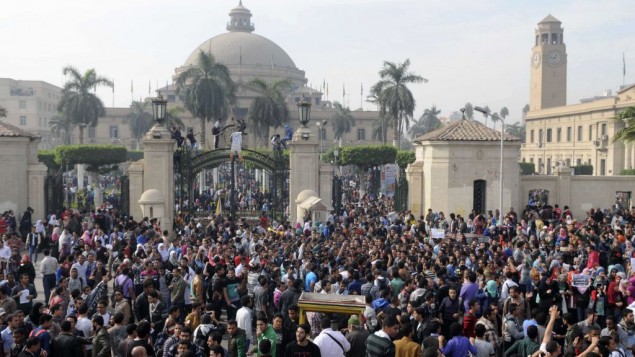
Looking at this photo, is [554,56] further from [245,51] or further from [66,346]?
[66,346]

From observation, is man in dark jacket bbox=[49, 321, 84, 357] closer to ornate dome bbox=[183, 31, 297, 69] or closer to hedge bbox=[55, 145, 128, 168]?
hedge bbox=[55, 145, 128, 168]

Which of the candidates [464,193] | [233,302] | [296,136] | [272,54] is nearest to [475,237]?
[464,193]

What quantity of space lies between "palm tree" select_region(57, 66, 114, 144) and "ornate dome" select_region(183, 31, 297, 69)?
1890 inches

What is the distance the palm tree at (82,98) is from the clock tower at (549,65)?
50.4 metres

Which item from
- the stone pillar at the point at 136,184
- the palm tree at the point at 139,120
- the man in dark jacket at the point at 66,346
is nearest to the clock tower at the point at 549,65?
the palm tree at the point at 139,120

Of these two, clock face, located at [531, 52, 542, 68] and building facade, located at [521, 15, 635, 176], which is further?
clock face, located at [531, 52, 542, 68]

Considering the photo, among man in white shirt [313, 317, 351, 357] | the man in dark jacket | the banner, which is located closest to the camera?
the man in dark jacket

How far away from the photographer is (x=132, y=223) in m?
22.4

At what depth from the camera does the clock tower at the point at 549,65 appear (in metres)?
86.5

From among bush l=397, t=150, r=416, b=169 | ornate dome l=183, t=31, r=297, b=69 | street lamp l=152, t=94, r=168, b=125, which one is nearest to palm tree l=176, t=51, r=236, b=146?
bush l=397, t=150, r=416, b=169

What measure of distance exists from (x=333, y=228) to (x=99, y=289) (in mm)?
11242

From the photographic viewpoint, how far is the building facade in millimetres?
68875

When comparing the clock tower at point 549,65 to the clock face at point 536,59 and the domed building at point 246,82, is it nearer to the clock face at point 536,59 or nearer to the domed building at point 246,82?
the clock face at point 536,59

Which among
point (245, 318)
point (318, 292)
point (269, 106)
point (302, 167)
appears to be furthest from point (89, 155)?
point (245, 318)
